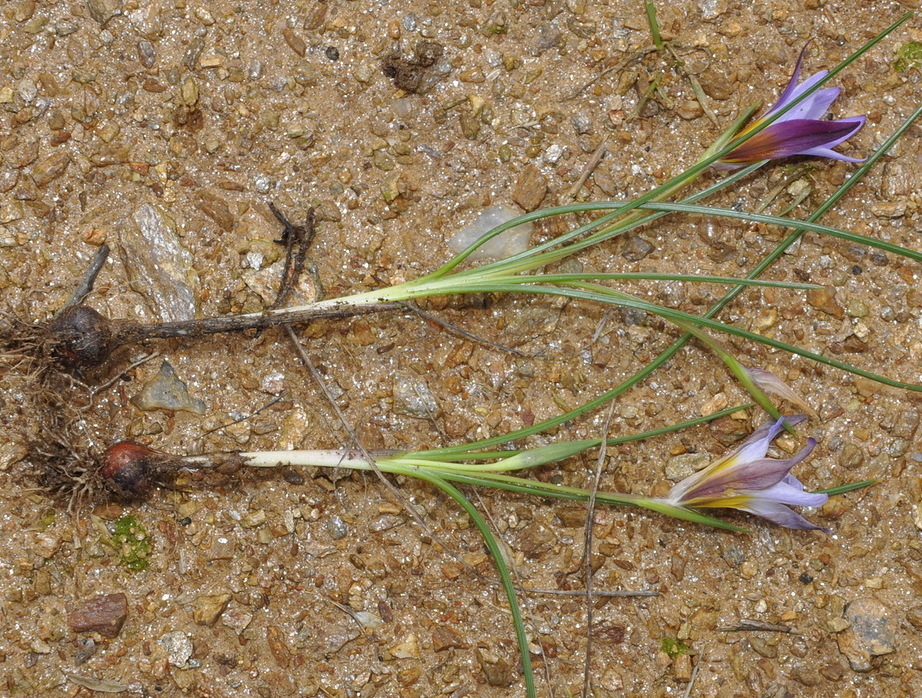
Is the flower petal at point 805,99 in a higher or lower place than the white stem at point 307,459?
higher

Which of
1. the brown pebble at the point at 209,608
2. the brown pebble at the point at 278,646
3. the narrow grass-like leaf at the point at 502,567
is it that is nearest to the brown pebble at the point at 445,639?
the narrow grass-like leaf at the point at 502,567

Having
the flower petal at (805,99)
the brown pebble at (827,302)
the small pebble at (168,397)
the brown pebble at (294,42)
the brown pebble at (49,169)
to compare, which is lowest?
the small pebble at (168,397)

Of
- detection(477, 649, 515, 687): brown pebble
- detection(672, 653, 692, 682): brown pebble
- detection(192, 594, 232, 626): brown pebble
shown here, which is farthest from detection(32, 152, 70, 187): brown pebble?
detection(672, 653, 692, 682): brown pebble

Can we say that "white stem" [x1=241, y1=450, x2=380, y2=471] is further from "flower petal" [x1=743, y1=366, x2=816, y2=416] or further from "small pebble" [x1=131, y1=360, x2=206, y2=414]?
"flower petal" [x1=743, y1=366, x2=816, y2=416]

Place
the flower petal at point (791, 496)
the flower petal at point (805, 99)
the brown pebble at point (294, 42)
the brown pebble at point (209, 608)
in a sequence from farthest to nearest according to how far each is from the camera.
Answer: the brown pebble at point (294, 42) < the brown pebble at point (209, 608) < the flower petal at point (805, 99) < the flower petal at point (791, 496)

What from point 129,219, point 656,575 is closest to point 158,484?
point 129,219

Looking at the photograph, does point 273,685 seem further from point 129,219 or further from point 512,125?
point 512,125

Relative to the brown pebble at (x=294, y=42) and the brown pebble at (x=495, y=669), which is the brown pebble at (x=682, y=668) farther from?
the brown pebble at (x=294, y=42)

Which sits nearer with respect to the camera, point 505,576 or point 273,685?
point 505,576
